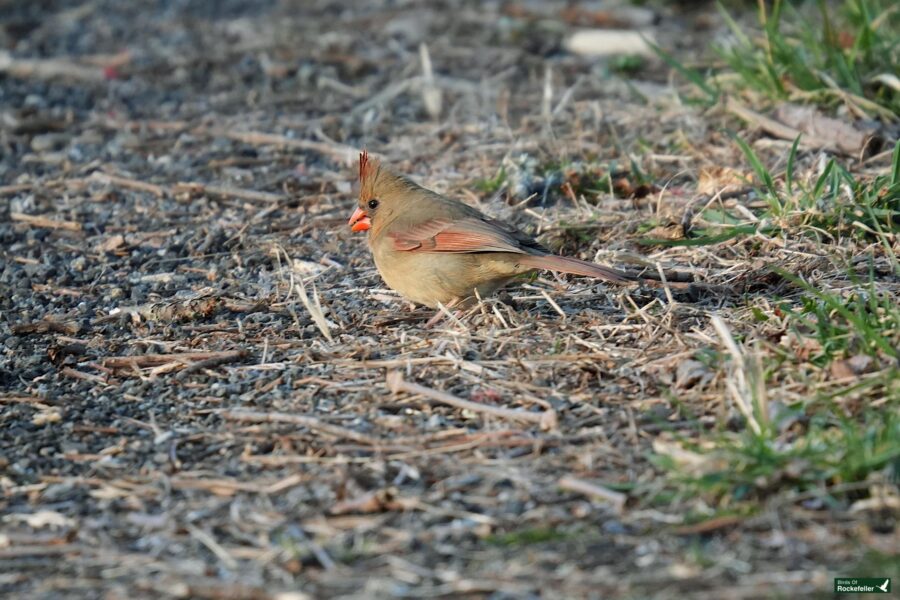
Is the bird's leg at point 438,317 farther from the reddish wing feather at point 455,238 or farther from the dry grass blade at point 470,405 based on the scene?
the dry grass blade at point 470,405

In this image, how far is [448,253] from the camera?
4.84 meters

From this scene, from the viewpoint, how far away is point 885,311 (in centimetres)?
387

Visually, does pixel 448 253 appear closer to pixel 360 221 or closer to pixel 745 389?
pixel 360 221

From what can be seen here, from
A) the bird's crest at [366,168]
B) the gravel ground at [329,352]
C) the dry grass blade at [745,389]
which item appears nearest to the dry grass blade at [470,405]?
the gravel ground at [329,352]

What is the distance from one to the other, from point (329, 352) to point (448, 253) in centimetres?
72

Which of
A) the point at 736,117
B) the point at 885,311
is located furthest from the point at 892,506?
the point at 736,117

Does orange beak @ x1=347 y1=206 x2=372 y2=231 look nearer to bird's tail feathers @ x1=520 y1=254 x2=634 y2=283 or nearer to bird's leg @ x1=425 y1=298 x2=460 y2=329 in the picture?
bird's leg @ x1=425 y1=298 x2=460 y2=329

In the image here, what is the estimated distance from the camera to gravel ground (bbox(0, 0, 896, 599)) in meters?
3.06

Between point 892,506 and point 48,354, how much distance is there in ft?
10.0

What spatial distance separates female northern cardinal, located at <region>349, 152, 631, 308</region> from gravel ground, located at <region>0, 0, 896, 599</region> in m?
0.16

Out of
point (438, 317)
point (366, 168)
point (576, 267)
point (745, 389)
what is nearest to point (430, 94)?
point (366, 168)

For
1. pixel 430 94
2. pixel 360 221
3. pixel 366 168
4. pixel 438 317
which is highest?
pixel 366 168

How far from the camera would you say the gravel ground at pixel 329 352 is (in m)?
3.06

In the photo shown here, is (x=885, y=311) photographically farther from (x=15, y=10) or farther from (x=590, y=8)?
(x=15, y=10)
